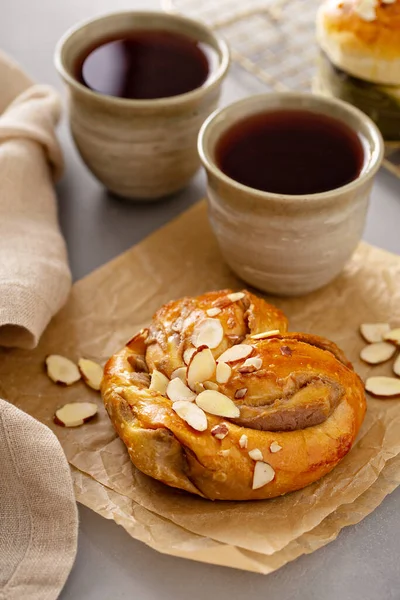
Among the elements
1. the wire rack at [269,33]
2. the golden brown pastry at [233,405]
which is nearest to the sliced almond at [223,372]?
the golden brown pastry at [233,405]

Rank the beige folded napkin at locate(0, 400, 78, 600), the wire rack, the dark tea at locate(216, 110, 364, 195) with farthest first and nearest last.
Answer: the wire rack → the dark tea at locate(216, 110, 364, 195) → the beige folded napkin at locate(0, 400, 78, 600)

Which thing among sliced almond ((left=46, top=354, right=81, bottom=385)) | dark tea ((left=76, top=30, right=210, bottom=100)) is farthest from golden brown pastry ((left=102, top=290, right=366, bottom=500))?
dark tea ((left=76, top=30, right=210, bottom=100))

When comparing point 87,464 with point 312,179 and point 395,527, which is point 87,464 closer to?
point 395,527

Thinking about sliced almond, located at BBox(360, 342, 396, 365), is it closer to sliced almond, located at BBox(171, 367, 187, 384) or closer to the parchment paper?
the parchment paper

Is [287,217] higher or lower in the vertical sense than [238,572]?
higher

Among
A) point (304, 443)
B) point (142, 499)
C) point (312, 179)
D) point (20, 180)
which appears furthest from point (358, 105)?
point (142, 499)

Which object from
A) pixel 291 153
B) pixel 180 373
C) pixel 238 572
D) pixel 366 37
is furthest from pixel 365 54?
pixel 238 572

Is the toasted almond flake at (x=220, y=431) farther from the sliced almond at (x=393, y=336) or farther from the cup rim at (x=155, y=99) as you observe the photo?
the cup rim at (x=155, y=99)

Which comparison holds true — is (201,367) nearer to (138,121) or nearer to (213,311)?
(213,311)
